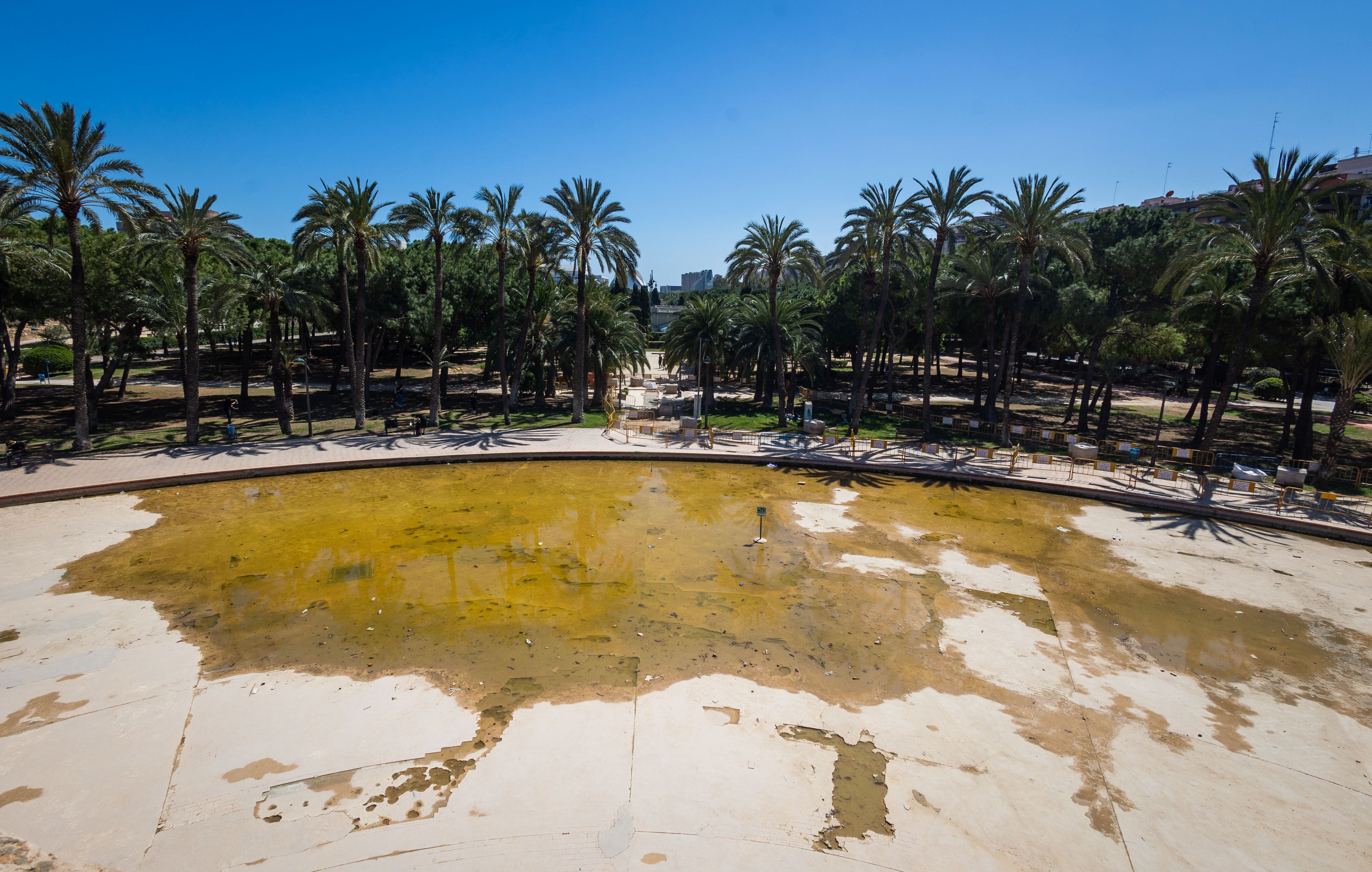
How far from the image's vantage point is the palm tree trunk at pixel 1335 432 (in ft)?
72.3

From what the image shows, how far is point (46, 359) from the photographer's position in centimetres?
4344

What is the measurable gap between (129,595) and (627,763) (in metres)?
11.8

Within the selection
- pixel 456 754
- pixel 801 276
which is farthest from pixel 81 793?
pixel 801 276

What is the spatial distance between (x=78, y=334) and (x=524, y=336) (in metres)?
17.5

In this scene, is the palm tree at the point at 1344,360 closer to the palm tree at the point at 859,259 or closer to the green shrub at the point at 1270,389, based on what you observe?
the palm tree at the point at 859,259

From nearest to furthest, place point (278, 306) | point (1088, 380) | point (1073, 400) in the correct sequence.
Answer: point (278, 306), point (1088, 380), point (1073, 400)

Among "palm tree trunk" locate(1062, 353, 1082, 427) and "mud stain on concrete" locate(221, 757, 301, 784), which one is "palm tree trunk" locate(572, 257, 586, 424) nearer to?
"mud stain on concrete" locate(221, 757, 301, 784)

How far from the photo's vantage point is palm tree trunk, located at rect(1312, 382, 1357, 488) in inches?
868

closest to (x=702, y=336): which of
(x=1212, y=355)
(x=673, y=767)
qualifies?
(x=1212, y=355)

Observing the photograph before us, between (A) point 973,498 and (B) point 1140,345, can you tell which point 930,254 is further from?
(A) point 973,498

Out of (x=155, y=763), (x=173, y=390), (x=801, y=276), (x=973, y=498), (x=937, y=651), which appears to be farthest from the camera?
(x=173, y=390)

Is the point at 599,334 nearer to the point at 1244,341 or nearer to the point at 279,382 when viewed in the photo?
the point at 279,382

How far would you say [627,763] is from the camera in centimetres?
875

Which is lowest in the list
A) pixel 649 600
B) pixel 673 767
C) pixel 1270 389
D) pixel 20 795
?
pixel 20 795
